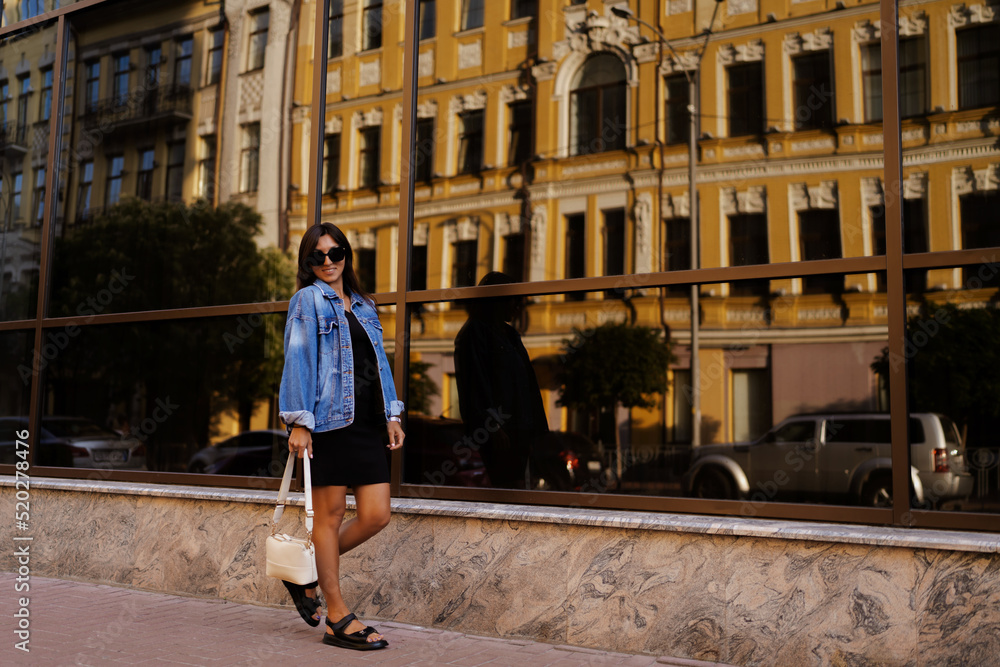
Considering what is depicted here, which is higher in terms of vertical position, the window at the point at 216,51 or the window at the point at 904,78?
the window at the point at 216,51

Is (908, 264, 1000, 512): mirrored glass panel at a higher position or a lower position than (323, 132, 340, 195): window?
lower

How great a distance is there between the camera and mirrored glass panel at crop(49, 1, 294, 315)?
7.34 meters

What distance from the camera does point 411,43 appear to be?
608 cm

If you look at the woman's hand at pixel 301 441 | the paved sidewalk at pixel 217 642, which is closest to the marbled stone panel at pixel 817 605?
the paved sidewalk at pixel 217 642

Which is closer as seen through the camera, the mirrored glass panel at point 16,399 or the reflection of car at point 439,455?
the reflection of car at point 439,455

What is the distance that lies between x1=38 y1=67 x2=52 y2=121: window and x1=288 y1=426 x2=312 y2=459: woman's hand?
5.12 m

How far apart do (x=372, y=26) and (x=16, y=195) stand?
3.78 metres

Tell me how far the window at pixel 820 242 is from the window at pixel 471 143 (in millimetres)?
2214

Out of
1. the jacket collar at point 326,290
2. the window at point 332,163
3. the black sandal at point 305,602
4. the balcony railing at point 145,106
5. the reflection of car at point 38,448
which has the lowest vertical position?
the black sandal at point 305,602

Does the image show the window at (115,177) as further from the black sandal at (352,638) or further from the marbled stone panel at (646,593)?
the marbled stone panel at (646,593)

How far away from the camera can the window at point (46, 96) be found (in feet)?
25.5

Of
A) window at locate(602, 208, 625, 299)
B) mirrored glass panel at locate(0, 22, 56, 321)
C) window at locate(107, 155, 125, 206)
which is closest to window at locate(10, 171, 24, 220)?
mirrored glass panel at locate(0, 22, 56, 321)

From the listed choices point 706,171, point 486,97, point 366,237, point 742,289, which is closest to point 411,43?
point 486,97

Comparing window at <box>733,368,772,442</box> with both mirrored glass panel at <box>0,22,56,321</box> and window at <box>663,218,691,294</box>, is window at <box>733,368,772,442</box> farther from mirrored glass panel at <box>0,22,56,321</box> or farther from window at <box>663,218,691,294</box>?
mirrored glass panel at <box>0,22,56,321</box>
